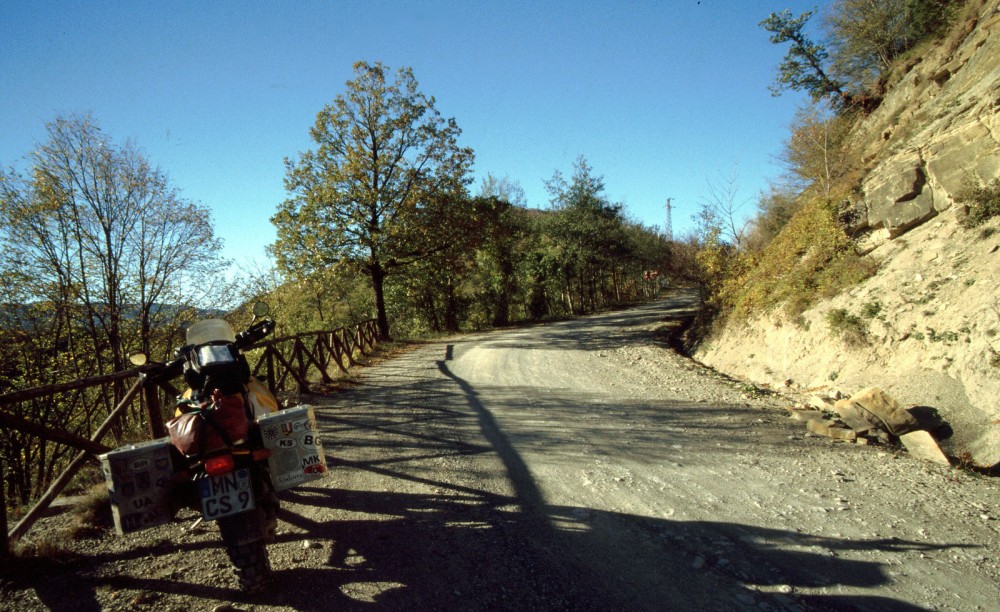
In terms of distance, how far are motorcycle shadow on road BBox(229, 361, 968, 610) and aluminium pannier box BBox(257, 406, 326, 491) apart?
621mm

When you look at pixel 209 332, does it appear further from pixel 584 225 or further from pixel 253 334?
pixel 584 225

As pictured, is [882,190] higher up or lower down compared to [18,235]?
lower down

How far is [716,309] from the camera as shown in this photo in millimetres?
14219

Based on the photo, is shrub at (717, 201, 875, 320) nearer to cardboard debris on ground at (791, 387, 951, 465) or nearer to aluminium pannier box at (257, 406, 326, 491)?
cardboard debris on ground at (791, 387, 951, 465)

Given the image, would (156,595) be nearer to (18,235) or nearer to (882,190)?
(18,235)

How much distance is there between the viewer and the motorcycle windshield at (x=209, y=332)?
3.35 m

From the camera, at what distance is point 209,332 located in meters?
3.42

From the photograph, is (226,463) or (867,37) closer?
(226,463)

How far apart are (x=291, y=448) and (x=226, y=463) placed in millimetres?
409

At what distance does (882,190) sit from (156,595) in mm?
12804

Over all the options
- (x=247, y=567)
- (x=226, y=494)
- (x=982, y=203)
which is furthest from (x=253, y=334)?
(x=982, y=203)

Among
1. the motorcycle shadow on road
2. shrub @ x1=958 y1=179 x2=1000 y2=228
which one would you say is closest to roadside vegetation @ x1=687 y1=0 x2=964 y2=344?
shrub @ x1=958 y1=179 x2=1000 y2=228

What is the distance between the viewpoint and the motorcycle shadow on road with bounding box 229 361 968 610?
2.68 m

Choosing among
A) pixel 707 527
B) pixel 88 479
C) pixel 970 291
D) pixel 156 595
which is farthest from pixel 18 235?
pixel 970 291
